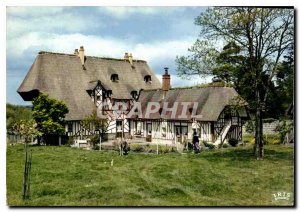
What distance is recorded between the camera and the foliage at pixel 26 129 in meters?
10.4

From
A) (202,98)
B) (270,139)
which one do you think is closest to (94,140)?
(202,98)

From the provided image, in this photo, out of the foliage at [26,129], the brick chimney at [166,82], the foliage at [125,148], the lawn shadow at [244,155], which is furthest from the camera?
the foliage at [125,148]

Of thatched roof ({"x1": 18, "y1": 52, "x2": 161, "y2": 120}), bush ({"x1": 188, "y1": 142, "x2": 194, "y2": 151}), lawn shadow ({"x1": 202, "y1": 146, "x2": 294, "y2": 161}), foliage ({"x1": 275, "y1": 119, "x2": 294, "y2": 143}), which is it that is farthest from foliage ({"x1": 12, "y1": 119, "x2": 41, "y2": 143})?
foliage ({"x1": 275, "y1": 119, "x2": 294, "y2": 143})

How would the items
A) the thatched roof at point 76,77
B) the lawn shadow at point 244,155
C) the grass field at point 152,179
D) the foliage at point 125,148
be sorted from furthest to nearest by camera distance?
the foliage at point 125,148, the lawn shadow at point 244,155, the thatched roof at point 76,77, the grass field at point 152,179

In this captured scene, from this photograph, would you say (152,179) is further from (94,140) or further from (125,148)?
(94,140)

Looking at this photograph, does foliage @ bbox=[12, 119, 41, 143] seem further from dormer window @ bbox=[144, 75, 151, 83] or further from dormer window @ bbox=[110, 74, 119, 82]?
dormer window @ bbox=[144, 75, 151, 83]

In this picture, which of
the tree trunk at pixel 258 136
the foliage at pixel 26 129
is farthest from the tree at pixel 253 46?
the foliage at pixel 26 129

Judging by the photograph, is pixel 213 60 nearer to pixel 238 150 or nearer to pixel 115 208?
pixel 238 150

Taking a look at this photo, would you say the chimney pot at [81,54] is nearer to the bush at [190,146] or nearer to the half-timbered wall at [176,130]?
the half-timbered wall at [176,130]

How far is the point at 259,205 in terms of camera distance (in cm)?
1000

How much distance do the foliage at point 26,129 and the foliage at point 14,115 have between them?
0.23 ft

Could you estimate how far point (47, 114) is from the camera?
1048 centimetres

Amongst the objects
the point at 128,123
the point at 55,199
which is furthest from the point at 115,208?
the point at 128,123

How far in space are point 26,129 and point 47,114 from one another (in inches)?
24.1
